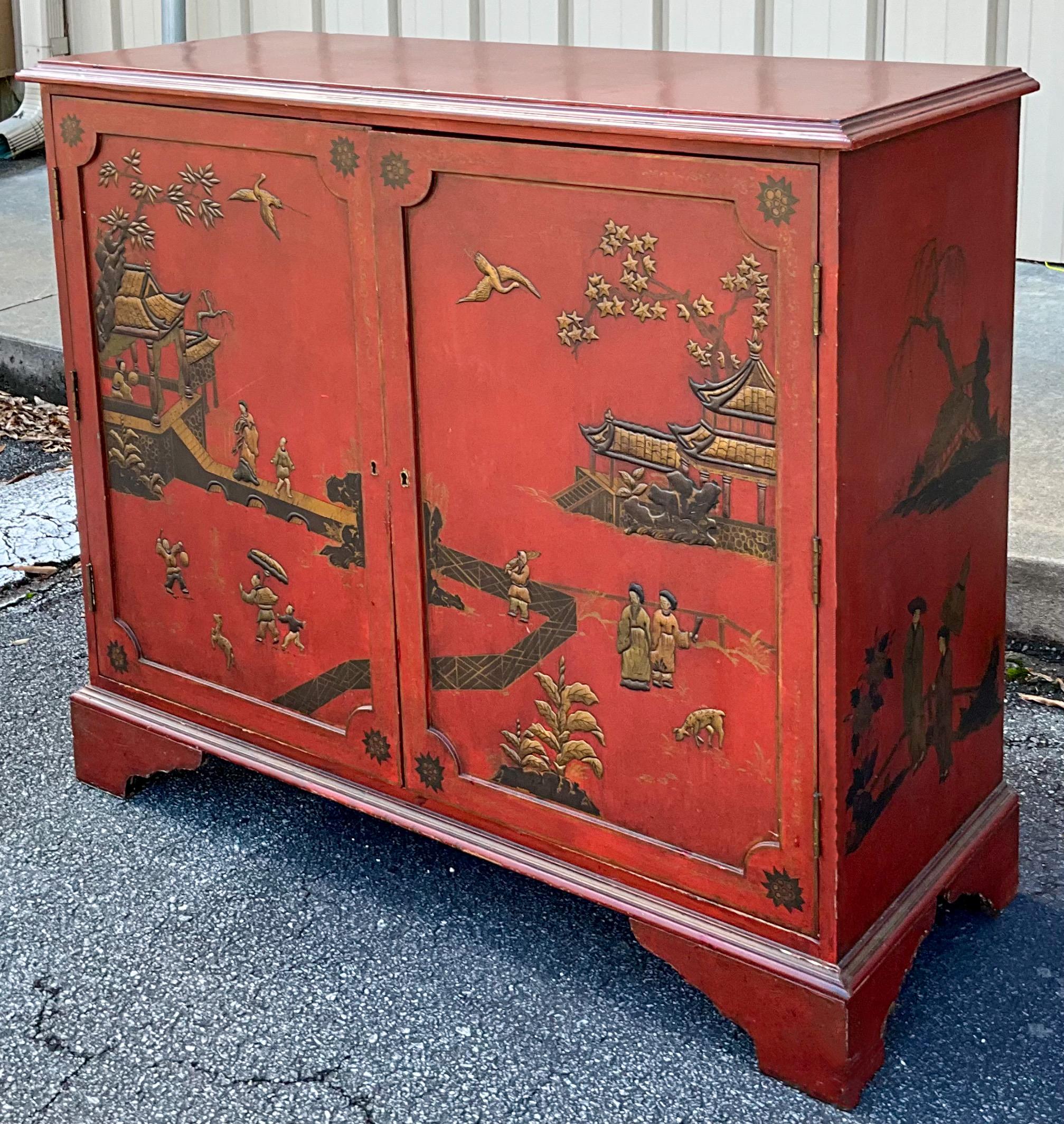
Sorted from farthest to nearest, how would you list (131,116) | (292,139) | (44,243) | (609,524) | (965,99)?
(44,243), (131,116), (292,139), (609,524), (965,99)

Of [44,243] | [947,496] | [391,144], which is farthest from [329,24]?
[947,496]

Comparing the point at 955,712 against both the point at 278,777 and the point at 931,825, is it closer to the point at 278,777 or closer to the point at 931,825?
the point at 931,825

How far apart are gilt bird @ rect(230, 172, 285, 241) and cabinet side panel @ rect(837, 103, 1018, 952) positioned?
96 cm

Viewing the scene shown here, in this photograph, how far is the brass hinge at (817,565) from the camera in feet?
6.48

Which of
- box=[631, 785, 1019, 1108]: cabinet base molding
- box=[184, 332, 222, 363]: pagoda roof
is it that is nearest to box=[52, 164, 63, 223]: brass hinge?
box=[184, 332, 222, 363]: pagoda roof

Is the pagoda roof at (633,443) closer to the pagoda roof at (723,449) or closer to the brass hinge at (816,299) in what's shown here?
the pagoda roof at (723,449)

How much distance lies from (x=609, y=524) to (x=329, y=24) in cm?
456

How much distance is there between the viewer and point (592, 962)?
8.13 ft

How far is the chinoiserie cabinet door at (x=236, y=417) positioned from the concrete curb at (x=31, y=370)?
2381 millimetres

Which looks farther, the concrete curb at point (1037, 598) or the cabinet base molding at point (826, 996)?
the concrete curb at point (1037, 598)

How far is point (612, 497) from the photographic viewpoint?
216 centimetres

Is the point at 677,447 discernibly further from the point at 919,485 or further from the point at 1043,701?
the point at 1043,701

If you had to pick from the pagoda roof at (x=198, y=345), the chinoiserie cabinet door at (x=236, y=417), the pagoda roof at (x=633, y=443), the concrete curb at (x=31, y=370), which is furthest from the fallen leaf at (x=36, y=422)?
the pagoda roof at (x=633, y=443)

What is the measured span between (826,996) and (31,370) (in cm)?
387
